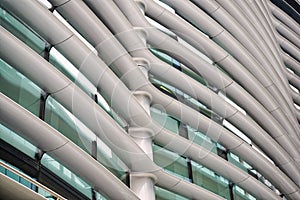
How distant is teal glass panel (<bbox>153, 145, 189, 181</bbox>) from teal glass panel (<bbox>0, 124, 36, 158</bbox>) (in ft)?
Answer: 12.7

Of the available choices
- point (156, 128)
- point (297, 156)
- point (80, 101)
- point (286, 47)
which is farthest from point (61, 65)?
point (286, 47)

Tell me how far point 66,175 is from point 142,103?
3336 mm

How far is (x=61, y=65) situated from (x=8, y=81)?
5.67 ft

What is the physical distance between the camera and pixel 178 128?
47.5 ft

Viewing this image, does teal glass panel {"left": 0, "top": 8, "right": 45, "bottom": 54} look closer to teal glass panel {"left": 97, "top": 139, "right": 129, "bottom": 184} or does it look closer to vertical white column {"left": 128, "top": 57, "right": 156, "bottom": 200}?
teal glass panel {"left": 97, "top": 139, "right": 129, "bottom": 184}

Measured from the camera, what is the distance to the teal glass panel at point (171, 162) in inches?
515

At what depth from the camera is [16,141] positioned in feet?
31.1

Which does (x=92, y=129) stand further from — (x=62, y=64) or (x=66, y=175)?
(x=62, y=64)

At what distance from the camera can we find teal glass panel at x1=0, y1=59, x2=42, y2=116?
961 cm

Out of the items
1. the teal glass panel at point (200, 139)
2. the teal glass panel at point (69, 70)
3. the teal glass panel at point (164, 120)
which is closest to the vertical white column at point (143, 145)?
the teal glass panel at point (164, 120)

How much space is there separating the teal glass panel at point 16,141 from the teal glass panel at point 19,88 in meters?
0.59

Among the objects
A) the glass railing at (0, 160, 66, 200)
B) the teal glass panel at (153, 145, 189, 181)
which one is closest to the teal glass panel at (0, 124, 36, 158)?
the glass railing at (0, 160, 66, 200)

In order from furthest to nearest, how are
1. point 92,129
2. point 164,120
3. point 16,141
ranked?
point 164,120
point 92,129
point 16,141

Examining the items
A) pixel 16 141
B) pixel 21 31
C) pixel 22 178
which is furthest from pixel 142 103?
pixel 22 178
